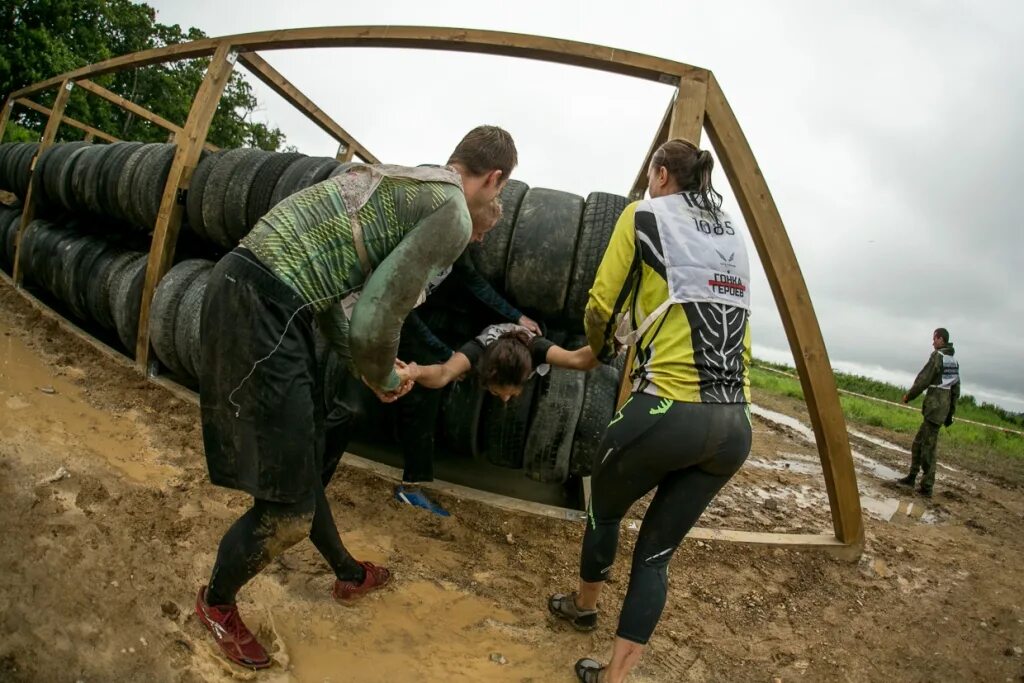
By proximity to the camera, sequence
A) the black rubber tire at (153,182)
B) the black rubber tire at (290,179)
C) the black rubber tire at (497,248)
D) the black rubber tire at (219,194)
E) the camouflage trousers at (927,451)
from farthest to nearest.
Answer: the camouflage trousers at (927,451) → the black rubber tire at (153,182) → the black rubber tire at (219,194) → the black rubber tire at (290,179) → the black rubber tire at (497,248)

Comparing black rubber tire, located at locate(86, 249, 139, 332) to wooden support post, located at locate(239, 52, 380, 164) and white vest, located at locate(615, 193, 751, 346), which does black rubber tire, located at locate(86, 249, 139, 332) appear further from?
white vest, located at locate(615, 193, 751, 346)

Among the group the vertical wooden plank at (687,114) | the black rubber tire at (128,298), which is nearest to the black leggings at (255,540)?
the vertical wooden plank at (687,114)

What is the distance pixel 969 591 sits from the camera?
3.58 metres

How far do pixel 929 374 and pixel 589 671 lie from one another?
7015mm

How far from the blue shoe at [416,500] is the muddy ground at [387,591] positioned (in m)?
0.06

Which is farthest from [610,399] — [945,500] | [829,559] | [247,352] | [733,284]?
[945,500]

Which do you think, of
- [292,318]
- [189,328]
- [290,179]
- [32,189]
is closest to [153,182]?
[189,328]

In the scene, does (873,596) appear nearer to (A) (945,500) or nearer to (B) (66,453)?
(A) (945,500)

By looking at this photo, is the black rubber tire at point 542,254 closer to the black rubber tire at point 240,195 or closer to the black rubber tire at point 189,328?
the black rubber tire at point 240,195

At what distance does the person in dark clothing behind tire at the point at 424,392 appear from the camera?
Result: 2.91 metres

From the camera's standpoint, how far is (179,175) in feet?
14.0

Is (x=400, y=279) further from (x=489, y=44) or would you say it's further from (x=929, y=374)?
(x=929, y=374)

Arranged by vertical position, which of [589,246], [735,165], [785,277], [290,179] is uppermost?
[735,165]

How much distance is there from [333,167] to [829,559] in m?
4.04
